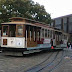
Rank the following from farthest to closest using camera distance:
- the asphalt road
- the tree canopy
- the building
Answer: the building
the tree canopy
the asphalt road

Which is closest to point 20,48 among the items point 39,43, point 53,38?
point 39,43

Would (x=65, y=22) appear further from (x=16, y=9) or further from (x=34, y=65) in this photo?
(x=34, y=65)

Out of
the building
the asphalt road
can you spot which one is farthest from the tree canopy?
the building

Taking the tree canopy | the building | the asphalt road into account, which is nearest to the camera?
the asphalt road

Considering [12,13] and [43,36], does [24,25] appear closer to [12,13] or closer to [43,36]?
[43,36]

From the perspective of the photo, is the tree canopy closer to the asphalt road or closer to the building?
the asphalt road

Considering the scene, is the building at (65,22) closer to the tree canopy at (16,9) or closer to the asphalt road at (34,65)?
the tree canopy at (16,9)

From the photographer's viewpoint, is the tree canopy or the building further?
the building

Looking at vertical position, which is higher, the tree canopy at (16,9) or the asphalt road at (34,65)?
the tree canopy at (16,9)

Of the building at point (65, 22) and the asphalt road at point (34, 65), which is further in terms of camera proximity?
the building at point (65, 22)

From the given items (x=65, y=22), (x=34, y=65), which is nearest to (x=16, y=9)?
(x=34, y=65)

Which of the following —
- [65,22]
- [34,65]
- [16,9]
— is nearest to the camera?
[34,65]

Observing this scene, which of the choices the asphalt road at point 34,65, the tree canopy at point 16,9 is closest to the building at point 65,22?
the tree canopy at point 16,9

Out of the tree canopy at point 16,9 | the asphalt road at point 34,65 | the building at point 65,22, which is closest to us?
the asphalt road at point 34,65
